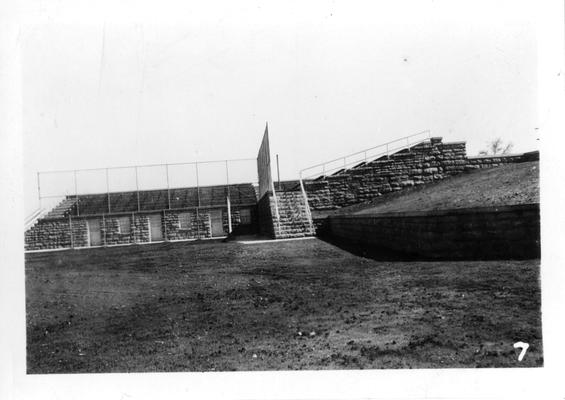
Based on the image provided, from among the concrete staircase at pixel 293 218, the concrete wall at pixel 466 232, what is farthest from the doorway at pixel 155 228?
the concrete wall at pixel 466 232

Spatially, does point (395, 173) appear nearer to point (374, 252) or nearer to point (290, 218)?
point (290, 218)

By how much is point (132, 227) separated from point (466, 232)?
2362cm

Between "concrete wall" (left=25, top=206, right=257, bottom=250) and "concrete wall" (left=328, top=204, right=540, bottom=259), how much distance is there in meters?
17.9

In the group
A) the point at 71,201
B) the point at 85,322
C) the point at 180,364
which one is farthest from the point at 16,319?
the point at 71,201

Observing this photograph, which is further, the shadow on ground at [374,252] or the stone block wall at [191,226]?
the stone block wall at [191,226]

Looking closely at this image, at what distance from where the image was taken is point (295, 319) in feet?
18.3

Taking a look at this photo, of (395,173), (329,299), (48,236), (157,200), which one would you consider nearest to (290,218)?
(395,173)

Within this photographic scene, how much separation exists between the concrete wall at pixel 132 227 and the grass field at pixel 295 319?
1961 cm

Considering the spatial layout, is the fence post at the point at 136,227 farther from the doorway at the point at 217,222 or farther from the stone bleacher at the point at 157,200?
the doorway at the point at 217,222

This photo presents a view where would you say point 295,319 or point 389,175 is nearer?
point 295,319

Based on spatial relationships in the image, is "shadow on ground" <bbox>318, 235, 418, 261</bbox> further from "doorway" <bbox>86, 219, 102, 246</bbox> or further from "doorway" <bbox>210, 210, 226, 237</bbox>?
"doorway" <bbox>86, 219, 102, 246</bbox>

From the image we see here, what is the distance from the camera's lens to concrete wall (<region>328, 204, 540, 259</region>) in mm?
6959

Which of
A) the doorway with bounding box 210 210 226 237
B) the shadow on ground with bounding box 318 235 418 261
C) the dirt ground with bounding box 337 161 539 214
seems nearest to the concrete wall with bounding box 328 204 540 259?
the shadow on ground with bounding box 318 235 418 261

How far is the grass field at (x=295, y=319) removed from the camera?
15.0ft
